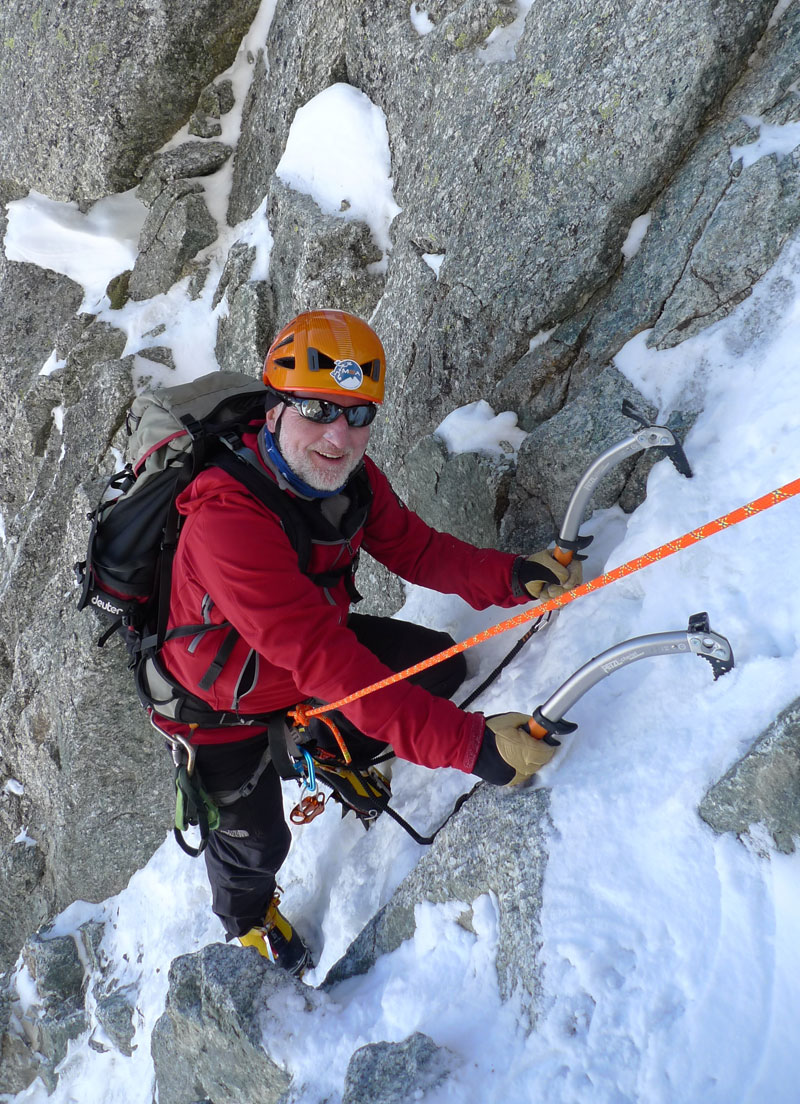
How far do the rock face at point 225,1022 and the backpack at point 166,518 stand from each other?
1.30 m

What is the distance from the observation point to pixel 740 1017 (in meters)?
2.38

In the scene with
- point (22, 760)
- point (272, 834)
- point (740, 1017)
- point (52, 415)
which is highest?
point (740, 1017)

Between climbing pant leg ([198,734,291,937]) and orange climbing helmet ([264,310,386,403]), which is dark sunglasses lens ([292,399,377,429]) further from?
climbing pant leg ([198,734,291,937])

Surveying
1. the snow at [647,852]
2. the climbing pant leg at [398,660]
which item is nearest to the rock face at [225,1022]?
the snow at [647,852]

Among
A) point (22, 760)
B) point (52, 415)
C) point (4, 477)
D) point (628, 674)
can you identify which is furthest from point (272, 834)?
point (4, 477)

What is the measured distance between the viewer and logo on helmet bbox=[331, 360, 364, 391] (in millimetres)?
3744

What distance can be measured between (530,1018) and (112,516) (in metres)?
3.20

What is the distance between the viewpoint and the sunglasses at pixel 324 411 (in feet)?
12.3

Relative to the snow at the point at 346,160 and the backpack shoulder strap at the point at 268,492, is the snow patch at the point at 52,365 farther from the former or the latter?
the backpack shoulder strap at the point at 268,492

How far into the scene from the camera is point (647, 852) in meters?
2.84

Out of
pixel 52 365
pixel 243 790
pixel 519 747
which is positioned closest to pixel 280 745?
pixel 243 790

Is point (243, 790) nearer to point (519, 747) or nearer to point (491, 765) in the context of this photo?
point (491, 765)

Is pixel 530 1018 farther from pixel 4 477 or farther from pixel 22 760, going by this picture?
pixel 4 477

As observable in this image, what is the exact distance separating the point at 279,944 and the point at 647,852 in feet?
9.86
